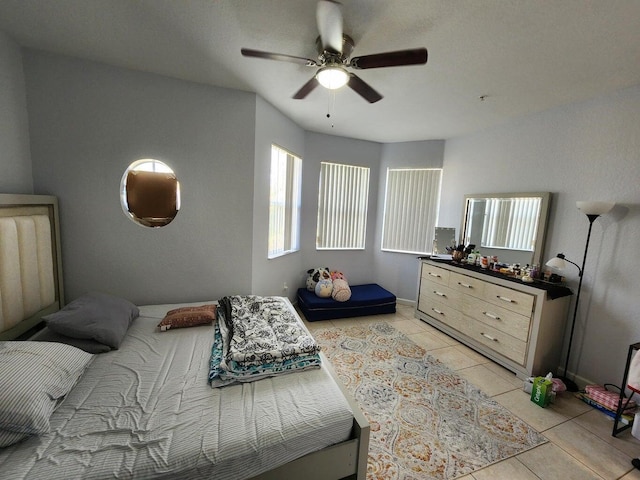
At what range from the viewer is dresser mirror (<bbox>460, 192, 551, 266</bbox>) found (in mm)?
2604

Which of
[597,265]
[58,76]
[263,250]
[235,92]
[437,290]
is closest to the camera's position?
[58,76]

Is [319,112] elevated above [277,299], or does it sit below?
above

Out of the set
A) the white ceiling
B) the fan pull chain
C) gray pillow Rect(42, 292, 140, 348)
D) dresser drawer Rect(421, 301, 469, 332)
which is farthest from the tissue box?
gray pillow Rect(42, 292, 140, 348)

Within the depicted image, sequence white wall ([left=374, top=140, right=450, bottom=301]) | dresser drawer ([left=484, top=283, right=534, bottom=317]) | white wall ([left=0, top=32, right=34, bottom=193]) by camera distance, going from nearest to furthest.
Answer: white wall ([left=0, top=32, right=34, bottom=193]) < dresser drawer ([left=484, top=283, right=534, bottom=317]) < white wall ([left=374, top=140, right=450, bottom=301])

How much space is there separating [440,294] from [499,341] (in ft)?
2.65

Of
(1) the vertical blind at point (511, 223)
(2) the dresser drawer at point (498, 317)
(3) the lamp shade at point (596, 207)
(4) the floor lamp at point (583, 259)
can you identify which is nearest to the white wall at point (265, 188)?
(2) the dresser drawer at point (498, 317)

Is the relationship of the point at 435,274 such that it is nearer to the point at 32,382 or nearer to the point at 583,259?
the point at 583,259

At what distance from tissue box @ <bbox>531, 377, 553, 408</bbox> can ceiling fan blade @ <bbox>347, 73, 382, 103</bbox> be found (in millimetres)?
2627

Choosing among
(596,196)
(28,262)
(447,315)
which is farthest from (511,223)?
(28,262)

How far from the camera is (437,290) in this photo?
326cm

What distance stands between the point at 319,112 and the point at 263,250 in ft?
5.72

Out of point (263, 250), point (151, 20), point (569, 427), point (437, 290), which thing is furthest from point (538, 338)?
point (151, 20)

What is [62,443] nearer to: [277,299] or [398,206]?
[277,299]

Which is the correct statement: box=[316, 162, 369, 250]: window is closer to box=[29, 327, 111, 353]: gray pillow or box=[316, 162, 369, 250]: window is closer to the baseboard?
the baseboard
